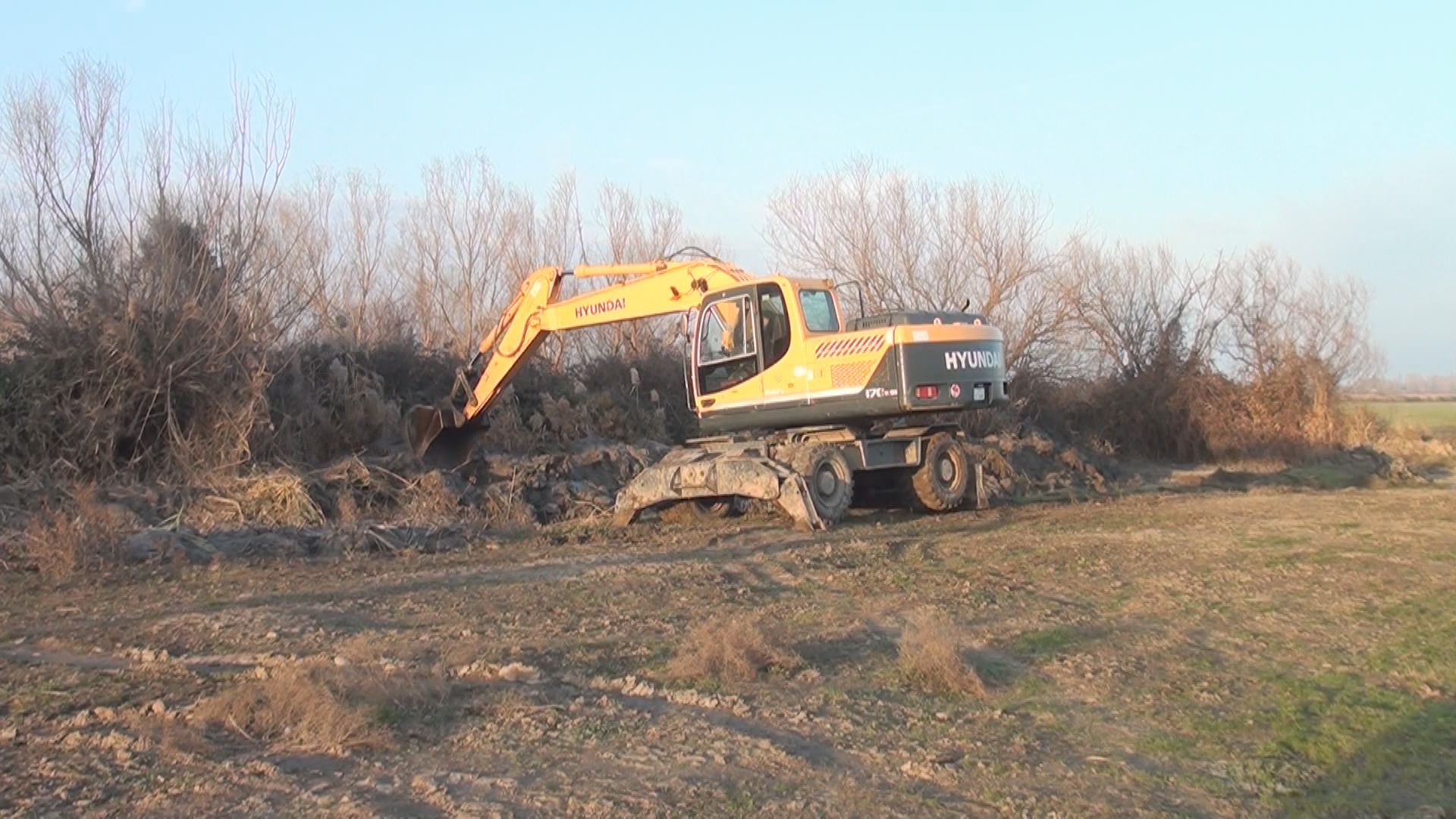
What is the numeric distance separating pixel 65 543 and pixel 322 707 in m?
6.54

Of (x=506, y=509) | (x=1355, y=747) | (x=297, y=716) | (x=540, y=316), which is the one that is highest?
(x=540, y=316)

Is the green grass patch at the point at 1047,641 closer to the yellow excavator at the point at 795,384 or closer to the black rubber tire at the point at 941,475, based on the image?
the yellow excavator at the point at 795,384

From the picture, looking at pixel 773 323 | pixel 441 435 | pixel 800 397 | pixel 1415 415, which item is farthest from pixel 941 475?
pixel 1415 415

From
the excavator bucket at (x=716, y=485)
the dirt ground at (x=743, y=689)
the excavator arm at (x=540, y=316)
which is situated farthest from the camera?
the excavator arm at (x=540, y=316)

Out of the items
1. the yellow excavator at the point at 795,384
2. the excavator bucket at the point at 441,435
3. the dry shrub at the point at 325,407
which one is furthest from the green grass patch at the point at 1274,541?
the dry shrub at the point at 325,407

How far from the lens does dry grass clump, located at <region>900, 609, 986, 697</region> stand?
6434mm

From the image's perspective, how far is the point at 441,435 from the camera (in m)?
16.7

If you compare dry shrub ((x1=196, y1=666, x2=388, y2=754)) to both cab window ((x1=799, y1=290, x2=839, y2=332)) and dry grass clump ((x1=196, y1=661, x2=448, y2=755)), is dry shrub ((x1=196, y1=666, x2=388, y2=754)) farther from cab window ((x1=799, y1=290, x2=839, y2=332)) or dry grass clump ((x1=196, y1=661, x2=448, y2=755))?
cab window ((x1=799, y1=290, x2=839, y2=332))

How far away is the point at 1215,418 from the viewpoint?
26750 mm

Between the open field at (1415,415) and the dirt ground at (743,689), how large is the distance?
2157 cm

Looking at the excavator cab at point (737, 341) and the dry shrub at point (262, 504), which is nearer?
the dry shrub at point (262, 504)

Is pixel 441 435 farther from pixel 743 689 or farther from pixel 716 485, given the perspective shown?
pixel 743 689

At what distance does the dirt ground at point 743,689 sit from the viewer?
493 centimetres

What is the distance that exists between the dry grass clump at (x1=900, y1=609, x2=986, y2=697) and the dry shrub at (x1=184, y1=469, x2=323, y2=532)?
8.80 metres
